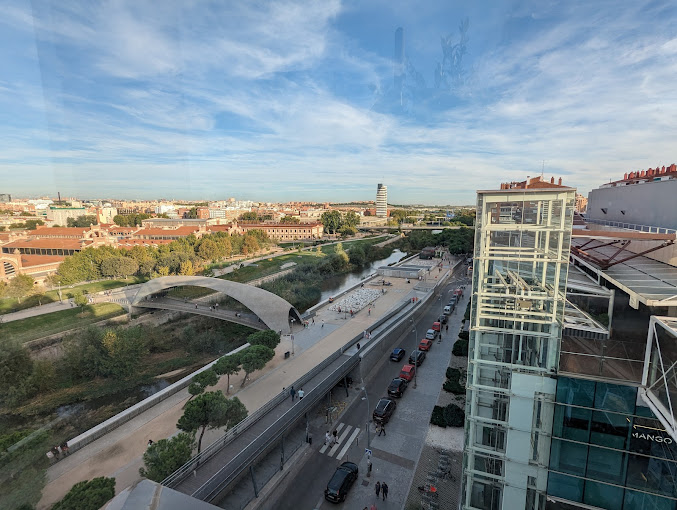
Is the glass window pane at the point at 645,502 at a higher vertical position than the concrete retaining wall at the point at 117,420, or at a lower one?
higher

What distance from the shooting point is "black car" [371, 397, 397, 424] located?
36.0 feet

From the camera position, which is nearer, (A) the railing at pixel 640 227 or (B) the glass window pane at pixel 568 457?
(B) the glass window pane at pixel 568 457

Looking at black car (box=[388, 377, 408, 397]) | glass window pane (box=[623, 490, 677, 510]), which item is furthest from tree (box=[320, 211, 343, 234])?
glass window pane (box=[623, 490, 677, 510])

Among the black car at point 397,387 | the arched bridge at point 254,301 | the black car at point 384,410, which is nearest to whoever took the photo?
the black car at point 384,410

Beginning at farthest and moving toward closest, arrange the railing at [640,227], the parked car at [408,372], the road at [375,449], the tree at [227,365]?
the parked car at [408,372] < the tree at [227,365] < the railing at [640,227] < the road at [375,449]

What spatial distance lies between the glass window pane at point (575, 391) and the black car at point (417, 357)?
8.79 metres

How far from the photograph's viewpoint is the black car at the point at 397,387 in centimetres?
1256

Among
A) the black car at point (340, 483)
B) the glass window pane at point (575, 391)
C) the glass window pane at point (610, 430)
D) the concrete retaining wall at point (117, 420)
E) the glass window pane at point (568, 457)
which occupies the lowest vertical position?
the black car at point (340, 483)

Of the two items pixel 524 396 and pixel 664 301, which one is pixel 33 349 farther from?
pixel 664 301

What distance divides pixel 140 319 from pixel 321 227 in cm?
4938

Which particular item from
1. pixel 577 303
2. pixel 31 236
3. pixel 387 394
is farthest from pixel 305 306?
pixel 31 236

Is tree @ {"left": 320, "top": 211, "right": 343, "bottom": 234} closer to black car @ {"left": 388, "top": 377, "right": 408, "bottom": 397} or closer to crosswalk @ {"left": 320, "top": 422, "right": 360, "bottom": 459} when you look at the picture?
black car @ {"left": 388, "top": 377, "right": 408, "bottom": 397}

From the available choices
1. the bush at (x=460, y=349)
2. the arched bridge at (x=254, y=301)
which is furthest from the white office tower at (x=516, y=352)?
the arched bridge at (x=254, y=301)

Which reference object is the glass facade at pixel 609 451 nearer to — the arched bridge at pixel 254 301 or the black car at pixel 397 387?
the black car at pixel 397 387
